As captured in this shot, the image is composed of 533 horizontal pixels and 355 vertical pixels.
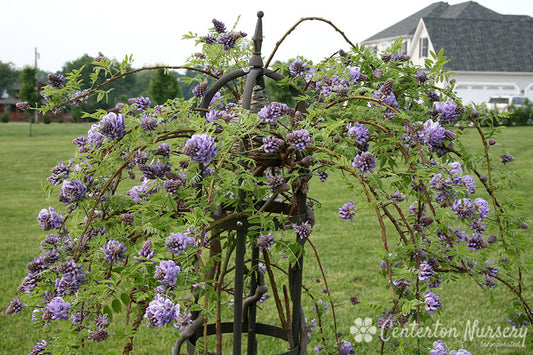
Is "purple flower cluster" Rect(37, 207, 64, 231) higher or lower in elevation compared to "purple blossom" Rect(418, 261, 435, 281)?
higher

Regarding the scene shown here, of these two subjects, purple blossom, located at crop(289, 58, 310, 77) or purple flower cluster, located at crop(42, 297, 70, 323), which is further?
purple blossom, located at crop(289, 58, 310, 77)

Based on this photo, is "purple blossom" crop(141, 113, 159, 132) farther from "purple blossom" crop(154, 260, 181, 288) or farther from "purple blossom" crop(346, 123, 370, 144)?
"purple blossom" crop(346, 123, 370, 144)

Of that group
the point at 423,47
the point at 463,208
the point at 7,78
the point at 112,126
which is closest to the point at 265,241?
the point at 112,126

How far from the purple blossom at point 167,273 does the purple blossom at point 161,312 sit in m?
0.05

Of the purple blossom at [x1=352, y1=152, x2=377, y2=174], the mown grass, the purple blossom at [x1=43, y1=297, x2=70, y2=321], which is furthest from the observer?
the mown grass

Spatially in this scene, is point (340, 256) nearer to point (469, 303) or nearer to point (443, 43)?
point (469, 303)

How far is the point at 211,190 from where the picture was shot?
1.41 meters

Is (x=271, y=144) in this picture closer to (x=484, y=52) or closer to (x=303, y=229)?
(x=303, y=229)

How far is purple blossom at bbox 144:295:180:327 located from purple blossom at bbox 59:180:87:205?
559 millimetres

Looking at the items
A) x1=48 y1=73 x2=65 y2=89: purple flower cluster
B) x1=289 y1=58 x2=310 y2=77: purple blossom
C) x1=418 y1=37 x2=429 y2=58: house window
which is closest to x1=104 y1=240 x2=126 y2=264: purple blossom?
x1=48 y1=73 x2=65 y2=89: purple flower cluster

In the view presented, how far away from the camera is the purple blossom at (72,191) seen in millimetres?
1588

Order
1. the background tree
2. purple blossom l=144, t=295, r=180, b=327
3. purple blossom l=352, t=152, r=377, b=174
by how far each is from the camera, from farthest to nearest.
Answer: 1. the background tree
2. purple blossom l=352, t=152, r=377, b=174
3. purple blossom l=144, t=295, r=180, b=327

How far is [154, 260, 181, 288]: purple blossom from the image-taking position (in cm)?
128

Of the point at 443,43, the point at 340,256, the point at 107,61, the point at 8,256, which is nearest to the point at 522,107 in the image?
the point at 443,43
